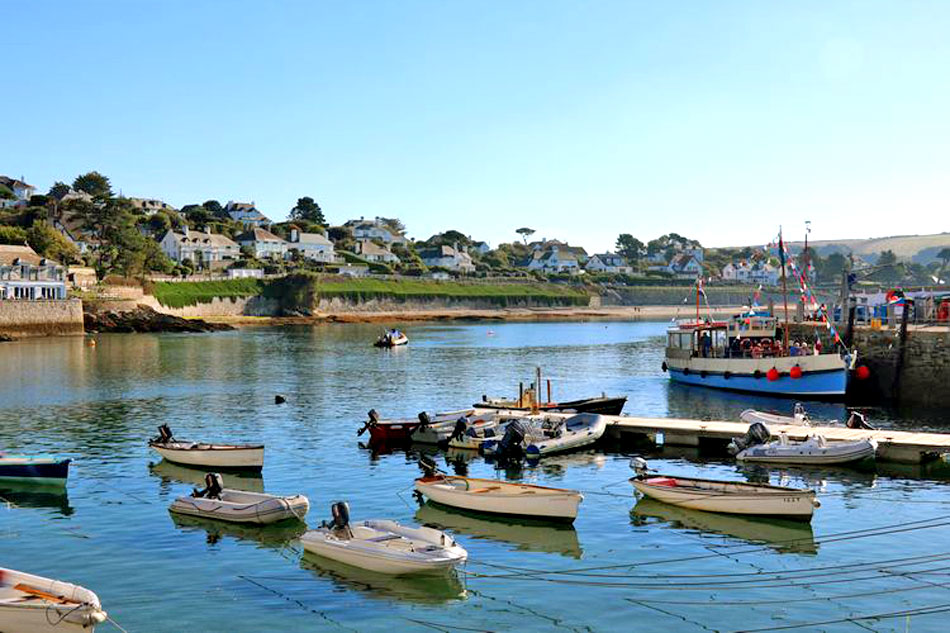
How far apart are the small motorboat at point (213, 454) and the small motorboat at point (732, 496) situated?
13.5 metres

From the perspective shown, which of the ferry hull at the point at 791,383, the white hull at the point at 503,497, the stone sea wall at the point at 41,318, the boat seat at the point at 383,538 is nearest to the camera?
the boat seat at the point at 383,538

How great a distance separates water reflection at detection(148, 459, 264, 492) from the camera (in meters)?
29.7

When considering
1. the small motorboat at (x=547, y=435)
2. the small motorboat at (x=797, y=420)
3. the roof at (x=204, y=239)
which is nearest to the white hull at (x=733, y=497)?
the small motorboat at (x=547, y=435)

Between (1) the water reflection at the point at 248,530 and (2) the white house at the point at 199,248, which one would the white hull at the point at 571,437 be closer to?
(1) the water reflection at the point at 248,530

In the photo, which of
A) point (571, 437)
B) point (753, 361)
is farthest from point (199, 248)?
point (571, 437)

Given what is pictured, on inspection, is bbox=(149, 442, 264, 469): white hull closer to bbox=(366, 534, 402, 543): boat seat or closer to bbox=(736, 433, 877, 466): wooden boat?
bbox=(366, 534, 402, 543): boat seat

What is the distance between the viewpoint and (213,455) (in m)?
31.9

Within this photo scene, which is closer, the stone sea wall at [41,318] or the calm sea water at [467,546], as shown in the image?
the calm sea water at [467,546]

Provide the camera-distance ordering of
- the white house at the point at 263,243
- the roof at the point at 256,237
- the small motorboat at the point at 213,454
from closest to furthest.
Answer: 1. the small motorboat at the point at 213,454
2. the white house at the point at 263,243
3. the roof at the point at 256,237

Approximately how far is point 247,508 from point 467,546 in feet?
20.0

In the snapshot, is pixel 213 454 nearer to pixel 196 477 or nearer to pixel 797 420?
pixel 196 477

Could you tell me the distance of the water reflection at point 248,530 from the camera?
75.6ft

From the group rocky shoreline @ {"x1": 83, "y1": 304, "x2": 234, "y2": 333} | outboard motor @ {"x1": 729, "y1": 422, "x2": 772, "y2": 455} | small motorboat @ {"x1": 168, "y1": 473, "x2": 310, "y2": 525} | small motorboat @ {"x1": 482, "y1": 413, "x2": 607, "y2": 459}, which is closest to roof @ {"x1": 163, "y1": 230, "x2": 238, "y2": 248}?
rocky shoreline @ {"x1": 83, "y1": 304, "x2": 234, "y2": 333}

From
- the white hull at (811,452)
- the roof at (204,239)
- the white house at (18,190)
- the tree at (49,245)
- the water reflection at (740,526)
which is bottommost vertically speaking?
the water reflection at (740,526)
